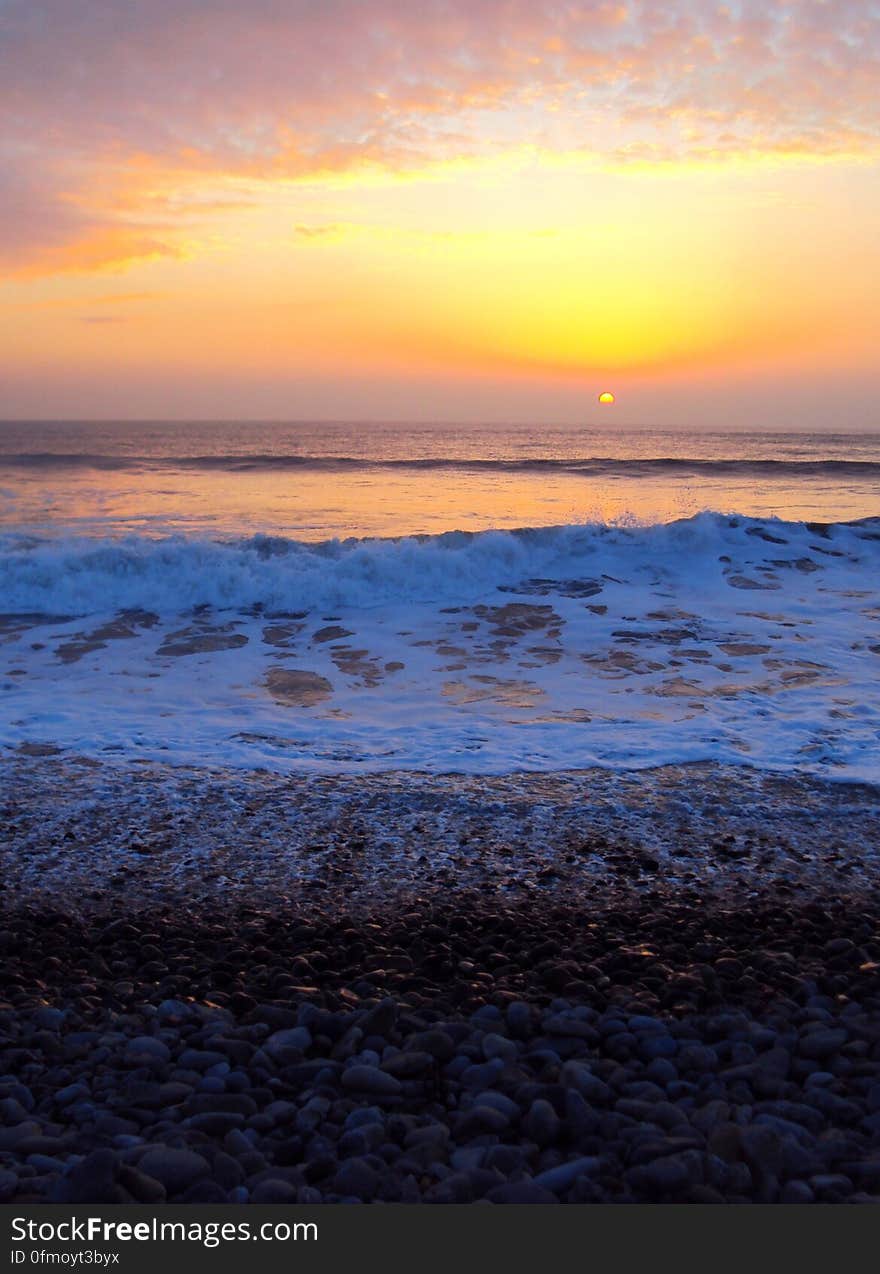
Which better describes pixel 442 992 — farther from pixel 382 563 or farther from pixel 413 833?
pixel 382 563

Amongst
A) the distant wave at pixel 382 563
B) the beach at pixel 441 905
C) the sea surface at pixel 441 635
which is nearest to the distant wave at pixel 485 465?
the sea surface at pixel 441 635

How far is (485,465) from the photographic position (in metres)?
33.9

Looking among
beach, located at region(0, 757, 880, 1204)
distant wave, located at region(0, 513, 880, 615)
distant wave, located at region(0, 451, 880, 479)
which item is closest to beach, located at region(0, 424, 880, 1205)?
beach, located at region(0, 757, 880, 1204)

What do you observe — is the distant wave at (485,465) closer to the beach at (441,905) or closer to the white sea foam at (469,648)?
the white sea foam at (469,648)

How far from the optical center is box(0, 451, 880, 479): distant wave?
105ft

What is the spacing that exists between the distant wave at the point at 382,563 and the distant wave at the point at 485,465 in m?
16.3

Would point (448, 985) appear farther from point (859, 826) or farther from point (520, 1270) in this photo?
point (859, 826)

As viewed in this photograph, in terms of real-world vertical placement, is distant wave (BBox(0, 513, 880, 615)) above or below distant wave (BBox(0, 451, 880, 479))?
below

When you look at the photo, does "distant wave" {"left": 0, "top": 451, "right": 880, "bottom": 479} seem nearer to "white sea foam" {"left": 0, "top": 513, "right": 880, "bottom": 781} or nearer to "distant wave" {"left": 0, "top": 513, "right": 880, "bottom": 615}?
"distant wave" {"left": 0, "top": 513, "right": 880, "bottom": 615}

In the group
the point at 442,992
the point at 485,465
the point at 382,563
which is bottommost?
the point at 442,992

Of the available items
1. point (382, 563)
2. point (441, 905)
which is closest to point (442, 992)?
point (441, 905)

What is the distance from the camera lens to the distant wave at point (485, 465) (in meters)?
32.0

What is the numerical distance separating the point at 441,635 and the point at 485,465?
24881mm

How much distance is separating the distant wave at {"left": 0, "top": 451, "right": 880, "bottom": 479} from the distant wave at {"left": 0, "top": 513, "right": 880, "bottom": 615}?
53.4ft
